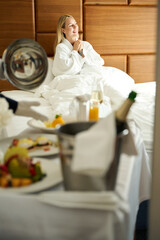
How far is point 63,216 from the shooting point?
2.01 ft

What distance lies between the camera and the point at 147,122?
1.83m

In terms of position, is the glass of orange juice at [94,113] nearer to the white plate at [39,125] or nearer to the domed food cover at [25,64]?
the white plate at [39,125]

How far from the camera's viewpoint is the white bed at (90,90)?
1.77 m

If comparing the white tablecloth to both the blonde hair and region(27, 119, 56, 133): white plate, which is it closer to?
region(27, 119, 56, 133): white plate

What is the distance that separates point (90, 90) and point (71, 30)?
996 millimetres

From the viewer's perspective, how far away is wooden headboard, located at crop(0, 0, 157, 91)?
9.87 ft

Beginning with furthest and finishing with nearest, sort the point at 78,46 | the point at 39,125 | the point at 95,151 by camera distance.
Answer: the point at 78,46 → the point at 39,125 → the point at 95,151

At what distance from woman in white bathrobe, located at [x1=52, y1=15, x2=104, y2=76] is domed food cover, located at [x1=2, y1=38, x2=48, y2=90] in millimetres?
1742

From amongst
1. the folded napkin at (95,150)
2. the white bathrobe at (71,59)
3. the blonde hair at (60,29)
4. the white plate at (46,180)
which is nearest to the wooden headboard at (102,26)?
the blonde hair at (60,29)

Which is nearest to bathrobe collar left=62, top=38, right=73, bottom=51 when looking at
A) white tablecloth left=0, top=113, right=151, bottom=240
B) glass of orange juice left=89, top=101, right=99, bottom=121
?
glass of orange juice left=89, top=101, right=99, bottom=121

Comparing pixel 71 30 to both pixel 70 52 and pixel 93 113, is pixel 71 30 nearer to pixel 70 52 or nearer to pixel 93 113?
pixel 70 52

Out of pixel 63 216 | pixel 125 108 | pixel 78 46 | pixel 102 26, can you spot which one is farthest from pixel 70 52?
pixel 63 216

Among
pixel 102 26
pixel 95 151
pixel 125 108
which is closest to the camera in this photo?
pixel 95 151

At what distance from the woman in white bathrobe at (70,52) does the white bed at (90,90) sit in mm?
115
